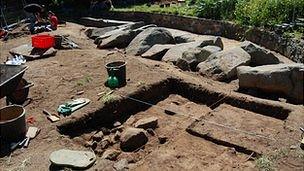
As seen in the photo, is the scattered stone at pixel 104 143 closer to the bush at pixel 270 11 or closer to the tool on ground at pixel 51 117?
the tool on ground at pixel 51 117

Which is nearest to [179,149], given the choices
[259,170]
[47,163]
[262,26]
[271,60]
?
[259,170]

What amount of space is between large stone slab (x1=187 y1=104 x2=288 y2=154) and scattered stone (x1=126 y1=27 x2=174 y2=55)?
176 inches

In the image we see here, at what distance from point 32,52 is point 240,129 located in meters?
7.33

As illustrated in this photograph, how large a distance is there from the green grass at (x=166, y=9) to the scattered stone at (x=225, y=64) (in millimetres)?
5256

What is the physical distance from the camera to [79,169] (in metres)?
6.09

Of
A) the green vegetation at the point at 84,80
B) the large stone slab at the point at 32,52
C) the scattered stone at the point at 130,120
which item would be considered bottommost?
the scattered stone at the point at 130,120

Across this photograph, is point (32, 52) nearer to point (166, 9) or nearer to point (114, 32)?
point (114, 32)

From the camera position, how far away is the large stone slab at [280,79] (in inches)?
329

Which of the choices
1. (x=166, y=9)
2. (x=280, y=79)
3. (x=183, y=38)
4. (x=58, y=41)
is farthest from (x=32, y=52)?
(x=280, y=79)

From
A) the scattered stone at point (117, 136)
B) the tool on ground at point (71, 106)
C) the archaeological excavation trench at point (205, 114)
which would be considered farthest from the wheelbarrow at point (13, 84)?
the scattered stone at point (117, 136)

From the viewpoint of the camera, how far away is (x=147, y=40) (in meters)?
12.4

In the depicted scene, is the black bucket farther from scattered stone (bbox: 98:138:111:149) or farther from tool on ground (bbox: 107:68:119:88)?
scattered stone (bbox: 98:138:111:149)

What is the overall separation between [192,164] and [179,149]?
0.57m

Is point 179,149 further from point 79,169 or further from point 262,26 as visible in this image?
point 262,26
